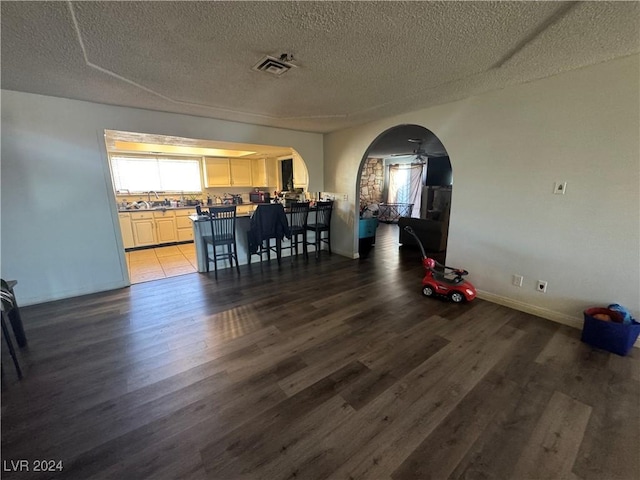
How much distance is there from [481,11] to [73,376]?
12.2ft

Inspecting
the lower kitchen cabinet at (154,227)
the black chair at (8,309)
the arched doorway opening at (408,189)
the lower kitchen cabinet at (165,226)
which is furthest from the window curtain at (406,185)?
the black chair at (8,309)

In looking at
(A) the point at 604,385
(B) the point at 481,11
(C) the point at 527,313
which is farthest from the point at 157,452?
(C) the point at 527,313

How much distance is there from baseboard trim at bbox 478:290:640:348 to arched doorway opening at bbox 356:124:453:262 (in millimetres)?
1766

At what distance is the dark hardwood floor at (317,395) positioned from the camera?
4.41 ft

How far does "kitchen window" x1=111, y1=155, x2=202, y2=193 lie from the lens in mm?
5859

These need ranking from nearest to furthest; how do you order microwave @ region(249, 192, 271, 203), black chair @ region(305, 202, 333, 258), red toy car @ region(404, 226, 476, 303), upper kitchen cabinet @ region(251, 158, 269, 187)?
red toy car @ region(404, 226, 476, 303) → black chair @ region(305, 202, 333, 258) → microwave @ region(249, 192, 271, 203) → upper kitchen cabinet @ region(251, 158, 269, 187)

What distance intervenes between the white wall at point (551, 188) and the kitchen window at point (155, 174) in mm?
5569

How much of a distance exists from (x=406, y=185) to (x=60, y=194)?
28.6 ft

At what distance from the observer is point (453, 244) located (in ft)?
11.4

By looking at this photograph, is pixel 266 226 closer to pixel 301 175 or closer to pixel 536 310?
pixel 301 175

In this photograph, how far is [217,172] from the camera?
22.2 ft

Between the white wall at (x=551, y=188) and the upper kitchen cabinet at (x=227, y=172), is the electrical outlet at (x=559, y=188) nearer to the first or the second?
the white wall at (x=551, y=188)

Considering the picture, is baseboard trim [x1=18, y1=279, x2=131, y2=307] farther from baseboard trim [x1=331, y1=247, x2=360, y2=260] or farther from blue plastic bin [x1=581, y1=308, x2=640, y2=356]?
blue plastic bin [x1=581, y1=308, x2=640, y2=356]

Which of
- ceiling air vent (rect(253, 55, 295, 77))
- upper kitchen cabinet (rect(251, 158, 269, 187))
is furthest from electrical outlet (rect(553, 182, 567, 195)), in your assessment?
upper kitchen cabinet (rect(251, 158, 269, 187))
